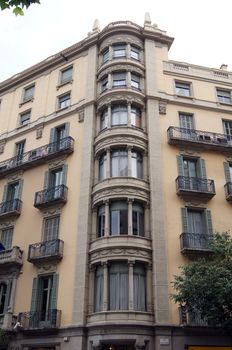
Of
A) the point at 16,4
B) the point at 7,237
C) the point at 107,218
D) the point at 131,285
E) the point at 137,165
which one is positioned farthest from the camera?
the point at 7,237

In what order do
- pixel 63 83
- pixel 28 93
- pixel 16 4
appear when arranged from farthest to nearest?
pixel 28 93 < pixel 63 83 < pixel 16 4

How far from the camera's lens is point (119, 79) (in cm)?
2894

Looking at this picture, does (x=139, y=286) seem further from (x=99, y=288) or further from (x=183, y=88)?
(x=183, y=88)

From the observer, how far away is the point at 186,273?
61.7 feet

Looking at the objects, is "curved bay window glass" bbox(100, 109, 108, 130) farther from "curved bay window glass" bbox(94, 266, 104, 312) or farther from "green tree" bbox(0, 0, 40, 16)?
"green tree" bbox(0, 0, 40, 16)

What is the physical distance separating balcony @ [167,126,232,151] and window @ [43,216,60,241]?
29.5 ft

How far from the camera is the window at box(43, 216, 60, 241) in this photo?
1000 inches

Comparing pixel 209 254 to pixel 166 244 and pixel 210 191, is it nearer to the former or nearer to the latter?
pixel 166 244

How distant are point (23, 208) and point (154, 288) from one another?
1108 cm

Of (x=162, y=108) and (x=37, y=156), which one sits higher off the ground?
(x=162, y=108)

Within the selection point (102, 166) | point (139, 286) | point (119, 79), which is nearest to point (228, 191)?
point (102, 166)

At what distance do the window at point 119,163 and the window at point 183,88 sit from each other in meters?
7.74

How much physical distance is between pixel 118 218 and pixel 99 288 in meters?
4.05

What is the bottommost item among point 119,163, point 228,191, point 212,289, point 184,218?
point 212,289
